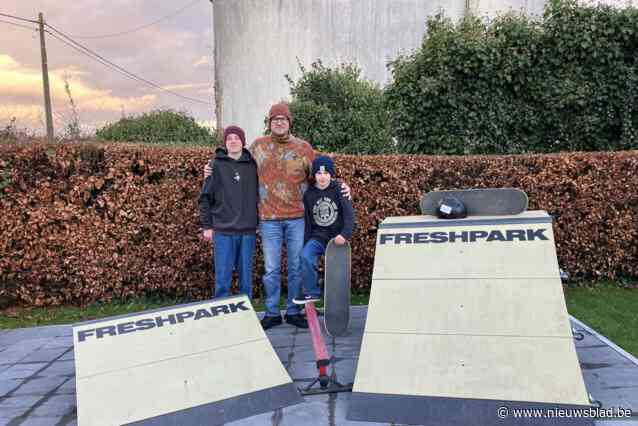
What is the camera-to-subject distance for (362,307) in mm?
5875

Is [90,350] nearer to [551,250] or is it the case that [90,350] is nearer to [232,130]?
[232,130]

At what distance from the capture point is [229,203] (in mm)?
4805

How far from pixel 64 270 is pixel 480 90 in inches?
253

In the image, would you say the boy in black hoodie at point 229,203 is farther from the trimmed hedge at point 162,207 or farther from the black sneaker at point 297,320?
the trimmed hedge at point 162,207

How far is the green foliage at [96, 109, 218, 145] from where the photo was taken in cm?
1786

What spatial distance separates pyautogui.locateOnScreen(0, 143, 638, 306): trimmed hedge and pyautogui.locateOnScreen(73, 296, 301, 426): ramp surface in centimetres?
239

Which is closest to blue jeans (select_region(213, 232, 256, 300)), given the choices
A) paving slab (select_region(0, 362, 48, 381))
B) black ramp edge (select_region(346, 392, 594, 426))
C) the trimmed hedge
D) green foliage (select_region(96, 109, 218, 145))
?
the trimmed hedge

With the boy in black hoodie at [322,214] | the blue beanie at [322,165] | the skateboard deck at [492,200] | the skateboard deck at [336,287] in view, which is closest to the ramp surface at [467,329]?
the skateboard deck at [492,200]

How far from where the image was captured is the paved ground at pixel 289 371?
3.32 metres

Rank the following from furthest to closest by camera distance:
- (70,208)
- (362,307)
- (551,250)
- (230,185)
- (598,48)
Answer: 1. (598,48)
2. (70,208)
3. (362,307)
4. (230,185)
5. (551,250)

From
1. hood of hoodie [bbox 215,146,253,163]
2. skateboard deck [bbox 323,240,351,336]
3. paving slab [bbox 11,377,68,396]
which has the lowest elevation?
paving slab [bbox 11,377,68,396]

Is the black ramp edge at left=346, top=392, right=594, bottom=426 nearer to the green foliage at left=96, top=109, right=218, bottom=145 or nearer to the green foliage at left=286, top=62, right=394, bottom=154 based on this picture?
the green foliage at left=286, top=62, right=394, bottom=154

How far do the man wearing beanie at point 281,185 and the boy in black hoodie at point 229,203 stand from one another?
0.10 metres

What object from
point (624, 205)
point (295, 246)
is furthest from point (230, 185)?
point (624, 205)
